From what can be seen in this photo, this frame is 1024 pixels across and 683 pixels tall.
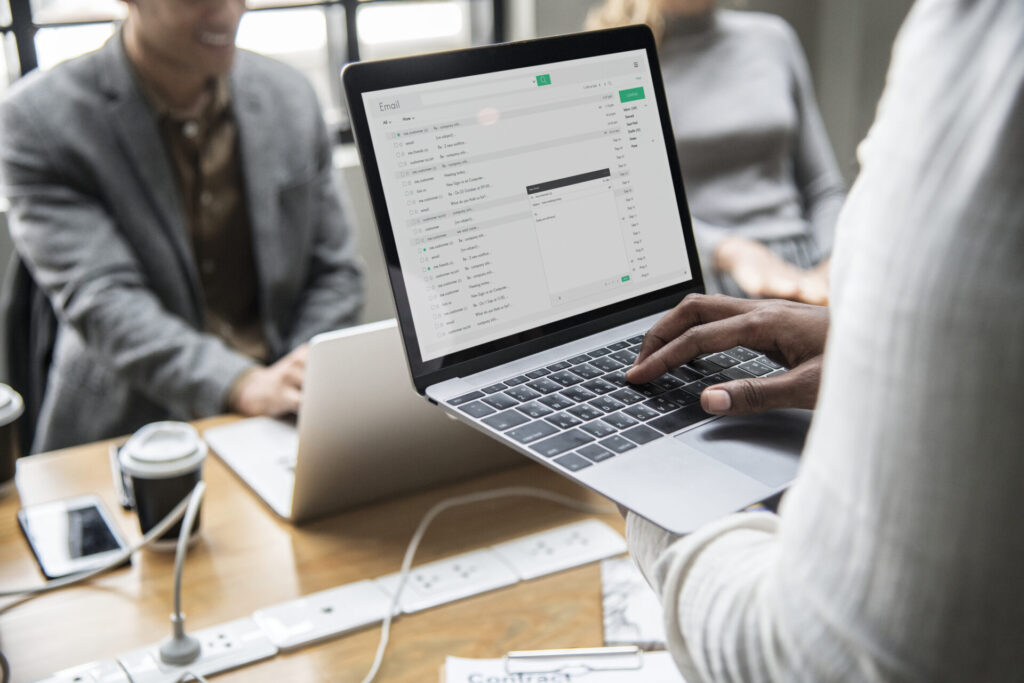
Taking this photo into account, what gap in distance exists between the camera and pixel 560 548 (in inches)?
38.0

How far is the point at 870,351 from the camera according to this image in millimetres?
389

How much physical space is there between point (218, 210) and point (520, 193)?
1066 millimetres

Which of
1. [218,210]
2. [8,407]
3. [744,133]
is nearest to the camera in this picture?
[8,407]

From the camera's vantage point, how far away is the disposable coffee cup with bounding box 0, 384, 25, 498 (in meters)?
1.04

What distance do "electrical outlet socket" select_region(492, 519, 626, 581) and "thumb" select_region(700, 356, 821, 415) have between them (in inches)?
12.3

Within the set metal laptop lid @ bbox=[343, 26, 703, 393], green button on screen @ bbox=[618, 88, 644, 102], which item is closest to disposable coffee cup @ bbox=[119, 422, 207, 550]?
metal laptop lid @ bbox=[343, 26, 703, 393]

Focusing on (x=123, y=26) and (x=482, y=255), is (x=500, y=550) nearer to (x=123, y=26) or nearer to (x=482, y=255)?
(x=482, y=255)

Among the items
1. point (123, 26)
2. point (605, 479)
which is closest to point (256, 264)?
point (123, 26)

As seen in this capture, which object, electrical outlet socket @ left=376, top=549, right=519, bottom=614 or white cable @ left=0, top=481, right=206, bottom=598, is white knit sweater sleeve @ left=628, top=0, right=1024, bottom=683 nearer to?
electrical outlet socket @ left=376, top=549, right=519, bottom=614

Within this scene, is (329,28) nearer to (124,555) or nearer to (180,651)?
(124,555)

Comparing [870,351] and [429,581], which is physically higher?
[870,351]

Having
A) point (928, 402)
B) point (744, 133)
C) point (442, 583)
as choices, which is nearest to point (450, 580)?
point (442, 583)

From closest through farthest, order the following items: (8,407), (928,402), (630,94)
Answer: (928,402)
(630,94)
(8,407)

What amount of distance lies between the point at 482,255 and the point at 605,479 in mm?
241
